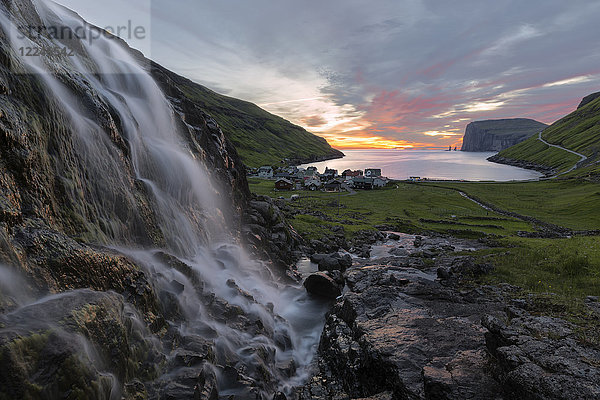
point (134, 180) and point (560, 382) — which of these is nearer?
point (560, 382)

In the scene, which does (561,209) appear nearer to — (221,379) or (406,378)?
(406,378)

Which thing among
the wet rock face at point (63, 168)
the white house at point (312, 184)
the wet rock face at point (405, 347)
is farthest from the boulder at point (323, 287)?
the white house at point (312, 184)

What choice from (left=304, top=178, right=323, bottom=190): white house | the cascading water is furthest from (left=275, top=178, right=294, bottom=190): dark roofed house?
the cascading water

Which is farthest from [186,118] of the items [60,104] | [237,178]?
[60,104]

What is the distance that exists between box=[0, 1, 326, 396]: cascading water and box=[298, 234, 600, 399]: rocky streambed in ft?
10.5

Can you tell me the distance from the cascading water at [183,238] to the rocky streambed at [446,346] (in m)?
3.21

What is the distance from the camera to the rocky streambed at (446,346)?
31.2 ft

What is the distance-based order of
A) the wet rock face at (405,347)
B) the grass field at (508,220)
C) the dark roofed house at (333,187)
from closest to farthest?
the wet rock face at (405,347) < the grass field at (508,220) < the dark roofed house at (333,187)

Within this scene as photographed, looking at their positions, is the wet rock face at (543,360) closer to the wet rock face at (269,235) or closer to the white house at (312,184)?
the wet rock face at (269,235)

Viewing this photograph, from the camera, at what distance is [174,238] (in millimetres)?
21969

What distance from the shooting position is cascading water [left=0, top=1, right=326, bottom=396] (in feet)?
53.5

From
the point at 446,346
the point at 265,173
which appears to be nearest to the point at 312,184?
the point at 265,173

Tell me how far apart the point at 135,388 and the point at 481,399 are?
1261 centimetres

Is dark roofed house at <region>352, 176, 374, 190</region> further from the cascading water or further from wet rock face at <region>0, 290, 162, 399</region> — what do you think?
wet rock face at <region>0, 290, 162, 399</region>
